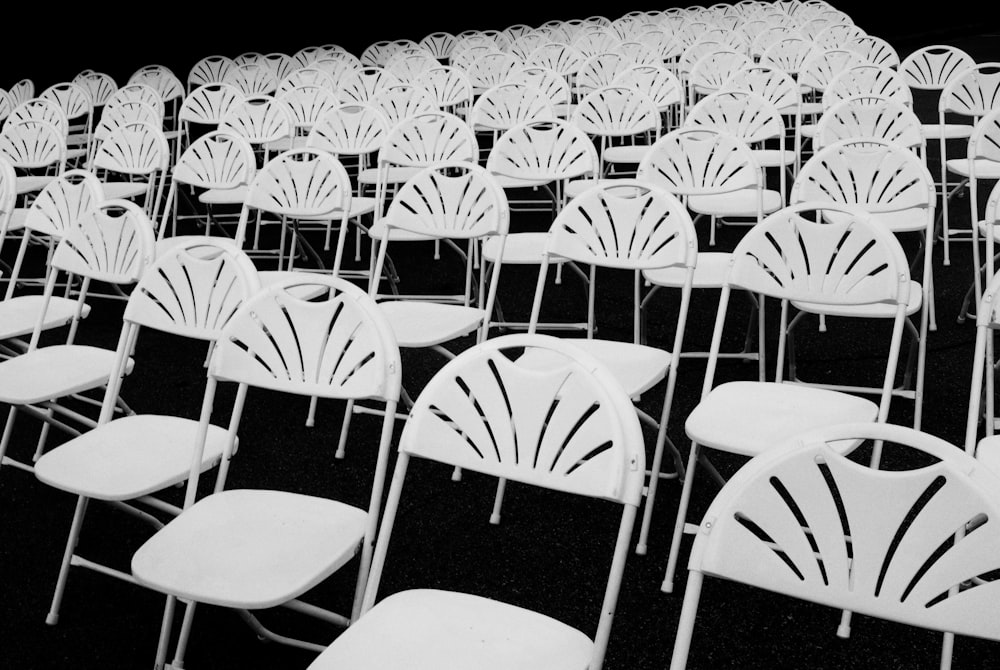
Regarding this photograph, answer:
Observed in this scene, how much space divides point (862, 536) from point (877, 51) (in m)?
6.84

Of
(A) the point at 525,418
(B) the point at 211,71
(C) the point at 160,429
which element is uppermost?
A: (B) the point at 211,71

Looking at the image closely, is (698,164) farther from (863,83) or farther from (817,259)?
(863,83)

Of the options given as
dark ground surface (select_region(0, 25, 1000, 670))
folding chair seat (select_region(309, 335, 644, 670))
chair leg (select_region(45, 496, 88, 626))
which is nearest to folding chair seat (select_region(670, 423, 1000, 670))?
folding chair seat (select_region(309, 335, 644, 670))

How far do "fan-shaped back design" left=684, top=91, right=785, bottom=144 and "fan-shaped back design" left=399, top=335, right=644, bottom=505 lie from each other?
140 inches

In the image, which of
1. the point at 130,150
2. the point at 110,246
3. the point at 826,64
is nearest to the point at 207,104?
the point at 130,150

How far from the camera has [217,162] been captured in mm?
4863

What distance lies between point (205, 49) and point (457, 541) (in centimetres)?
1023

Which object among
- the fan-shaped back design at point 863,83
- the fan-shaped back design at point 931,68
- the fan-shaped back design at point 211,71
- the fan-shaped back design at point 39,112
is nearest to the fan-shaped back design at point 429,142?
the fan-shaped back design at point 863,83

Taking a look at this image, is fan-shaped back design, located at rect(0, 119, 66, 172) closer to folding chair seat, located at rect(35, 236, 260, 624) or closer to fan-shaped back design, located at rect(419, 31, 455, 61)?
folding chair seat, located at rect(35, 236, 260, 624)

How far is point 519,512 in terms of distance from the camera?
3162 millimetres

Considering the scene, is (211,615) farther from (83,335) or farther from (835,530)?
(83,335)

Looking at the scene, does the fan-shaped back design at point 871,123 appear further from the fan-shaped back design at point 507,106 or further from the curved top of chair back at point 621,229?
the curved top of chair back at point 621,229

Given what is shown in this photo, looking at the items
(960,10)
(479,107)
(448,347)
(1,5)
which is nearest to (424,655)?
(448,347)

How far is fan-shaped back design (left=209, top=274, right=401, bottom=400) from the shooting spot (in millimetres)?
2279
